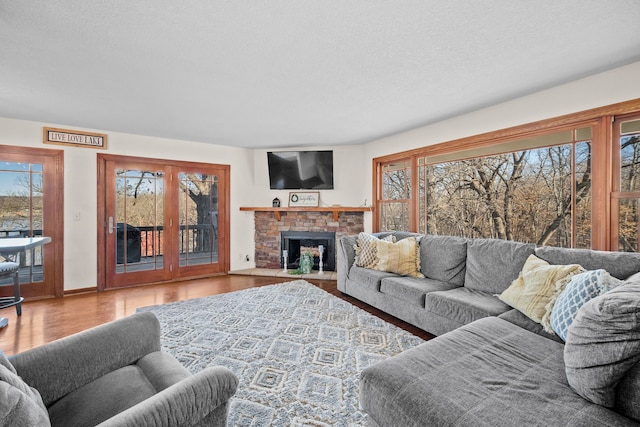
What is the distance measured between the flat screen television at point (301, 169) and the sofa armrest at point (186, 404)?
4149mm

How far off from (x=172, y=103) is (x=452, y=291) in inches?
132

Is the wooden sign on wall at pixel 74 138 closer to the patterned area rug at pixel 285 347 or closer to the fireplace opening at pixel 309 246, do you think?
the patterned area rug at pixel 285 347

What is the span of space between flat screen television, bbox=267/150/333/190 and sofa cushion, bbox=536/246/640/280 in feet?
11.0

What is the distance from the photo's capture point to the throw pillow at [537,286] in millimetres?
1841

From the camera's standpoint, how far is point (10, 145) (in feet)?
11.5

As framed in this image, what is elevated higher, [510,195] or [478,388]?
[510,195]

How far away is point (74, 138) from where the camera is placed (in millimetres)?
3832

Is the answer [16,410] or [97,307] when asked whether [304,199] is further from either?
[16,410]

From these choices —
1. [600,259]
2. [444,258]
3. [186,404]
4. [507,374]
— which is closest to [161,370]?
[186,404]

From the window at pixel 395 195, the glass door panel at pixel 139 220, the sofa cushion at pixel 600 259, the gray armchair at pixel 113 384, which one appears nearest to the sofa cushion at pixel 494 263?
the sofa cushion at pixel 600 259

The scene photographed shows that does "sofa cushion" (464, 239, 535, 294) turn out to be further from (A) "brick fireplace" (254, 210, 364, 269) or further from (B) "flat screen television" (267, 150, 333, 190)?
(B) "flat screen television" (267, 150, 333, 190)

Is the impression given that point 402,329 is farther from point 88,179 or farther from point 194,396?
point 88,179

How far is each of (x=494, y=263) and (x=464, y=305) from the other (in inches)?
22.7

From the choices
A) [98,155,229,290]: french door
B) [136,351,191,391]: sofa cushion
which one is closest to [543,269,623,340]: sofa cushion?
[136,351,191,391]: sofa cushion
